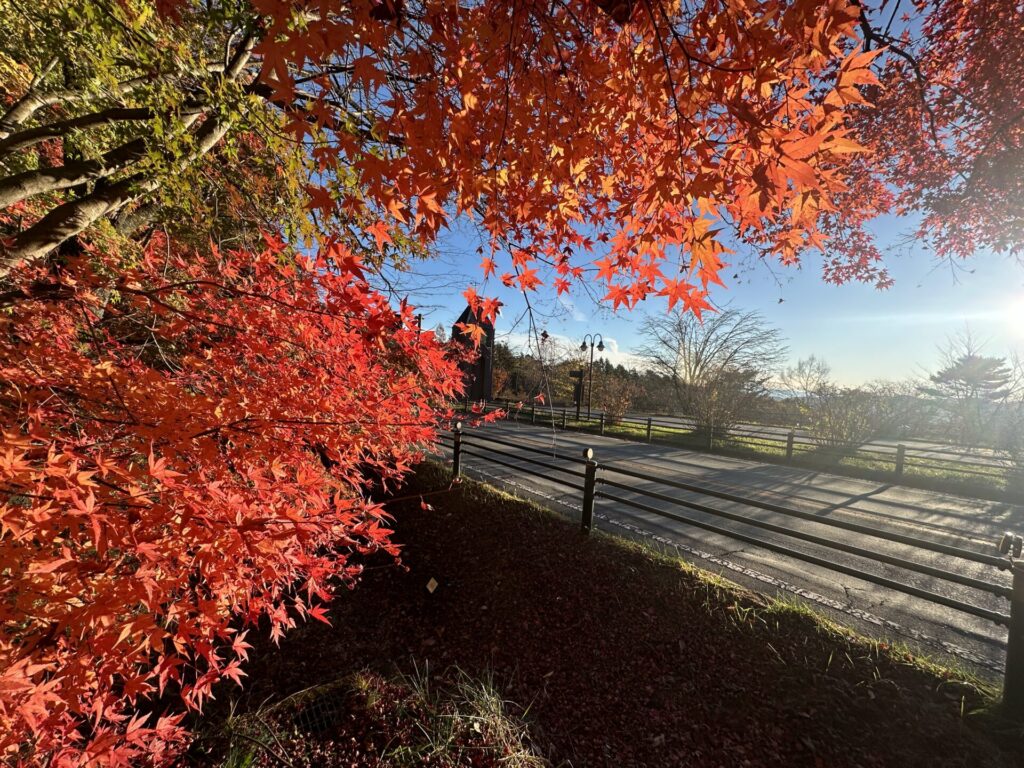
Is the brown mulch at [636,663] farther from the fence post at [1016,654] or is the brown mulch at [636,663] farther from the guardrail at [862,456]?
the guardrail at [862,456]

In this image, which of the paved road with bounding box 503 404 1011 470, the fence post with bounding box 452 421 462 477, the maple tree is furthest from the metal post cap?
the paved road with bounding box 503 404 1011 470

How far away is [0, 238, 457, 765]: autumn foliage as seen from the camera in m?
1.52

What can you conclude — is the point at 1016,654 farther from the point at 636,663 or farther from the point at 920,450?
the point at 920,450

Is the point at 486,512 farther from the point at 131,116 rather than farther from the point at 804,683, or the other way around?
the point at 131,116

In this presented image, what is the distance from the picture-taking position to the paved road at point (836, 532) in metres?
3.28

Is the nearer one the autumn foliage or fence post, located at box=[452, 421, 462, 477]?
the autumn foliage

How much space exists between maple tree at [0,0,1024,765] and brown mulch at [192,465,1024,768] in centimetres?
149

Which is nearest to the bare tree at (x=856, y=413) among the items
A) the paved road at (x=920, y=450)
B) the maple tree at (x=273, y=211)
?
the paved road at (x=920, y=450)

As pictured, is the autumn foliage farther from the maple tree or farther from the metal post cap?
the metal post cap

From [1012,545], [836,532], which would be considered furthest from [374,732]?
[836,532]

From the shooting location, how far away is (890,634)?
3.08m

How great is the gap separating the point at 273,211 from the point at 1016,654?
6.60 m

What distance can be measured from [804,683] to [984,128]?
5.83 metres

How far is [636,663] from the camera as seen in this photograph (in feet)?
9.70
